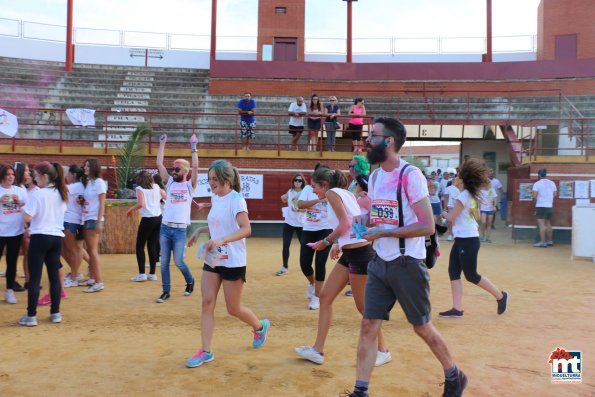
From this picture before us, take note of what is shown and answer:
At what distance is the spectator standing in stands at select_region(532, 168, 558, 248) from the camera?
13.6 meters

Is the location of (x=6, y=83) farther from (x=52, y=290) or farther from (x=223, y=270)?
(x=223, y=270)

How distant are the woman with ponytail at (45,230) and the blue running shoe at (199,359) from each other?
7.29 feet

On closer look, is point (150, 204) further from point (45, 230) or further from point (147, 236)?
point (45, 230)

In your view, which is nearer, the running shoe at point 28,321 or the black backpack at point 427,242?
the black backpack at point 427,242

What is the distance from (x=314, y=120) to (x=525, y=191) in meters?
6.73

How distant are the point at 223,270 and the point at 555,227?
41.8ft

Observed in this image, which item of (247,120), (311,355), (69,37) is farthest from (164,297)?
(69,37)

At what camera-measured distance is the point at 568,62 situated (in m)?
23.1

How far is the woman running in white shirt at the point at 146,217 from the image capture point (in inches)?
313

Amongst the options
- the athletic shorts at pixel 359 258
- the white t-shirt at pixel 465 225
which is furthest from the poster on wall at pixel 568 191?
the athletic shorts at pixel 359 258

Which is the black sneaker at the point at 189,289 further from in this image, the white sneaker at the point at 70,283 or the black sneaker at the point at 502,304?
the black sneaker at the point at 502,304

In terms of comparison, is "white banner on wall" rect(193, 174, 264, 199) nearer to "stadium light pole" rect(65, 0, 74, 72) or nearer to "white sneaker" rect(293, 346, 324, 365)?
"white sneaker" rect(293, 346, 324, 365)

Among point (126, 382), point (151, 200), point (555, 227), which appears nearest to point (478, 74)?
point (555, 227)

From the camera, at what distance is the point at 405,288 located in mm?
3418
